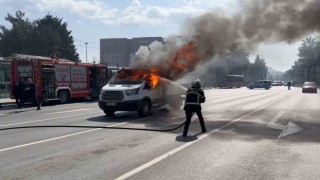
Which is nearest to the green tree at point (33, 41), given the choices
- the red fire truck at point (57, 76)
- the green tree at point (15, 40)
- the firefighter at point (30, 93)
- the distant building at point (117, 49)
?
the green tree at point (15, 40)

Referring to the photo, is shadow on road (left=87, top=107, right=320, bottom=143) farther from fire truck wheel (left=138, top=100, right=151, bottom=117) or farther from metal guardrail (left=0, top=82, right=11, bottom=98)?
metal guardrail (left=0, top=82, right=11, bottom=98)

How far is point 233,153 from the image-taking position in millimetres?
8336

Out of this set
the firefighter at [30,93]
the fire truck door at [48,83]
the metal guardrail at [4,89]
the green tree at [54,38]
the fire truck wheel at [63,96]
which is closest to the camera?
the firefighter at [30,93]

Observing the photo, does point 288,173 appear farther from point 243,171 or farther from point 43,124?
point 43,124

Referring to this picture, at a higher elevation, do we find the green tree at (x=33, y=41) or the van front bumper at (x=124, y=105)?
the green tree at (x=33, y=41)

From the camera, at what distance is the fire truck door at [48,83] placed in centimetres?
2384

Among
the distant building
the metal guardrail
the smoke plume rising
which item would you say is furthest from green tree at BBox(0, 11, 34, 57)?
the smoke plume rising

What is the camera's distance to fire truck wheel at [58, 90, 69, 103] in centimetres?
2509

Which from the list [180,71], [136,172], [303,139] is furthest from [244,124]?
[136,172]

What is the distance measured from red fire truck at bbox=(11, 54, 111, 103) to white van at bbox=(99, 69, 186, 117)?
856 centimetres

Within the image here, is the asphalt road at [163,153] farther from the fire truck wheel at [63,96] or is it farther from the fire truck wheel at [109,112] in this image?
the fire truck wheel at [63,96]

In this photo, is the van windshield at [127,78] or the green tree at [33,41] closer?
the van windshield at [127,78]

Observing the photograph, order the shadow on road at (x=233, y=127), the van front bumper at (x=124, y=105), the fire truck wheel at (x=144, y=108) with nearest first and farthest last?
the shadow on road at (x=233, y=127) → the van front bumper at (x=124, y=105) → the fire truck wheel at (x=144, y=108)

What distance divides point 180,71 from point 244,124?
5.95 m
